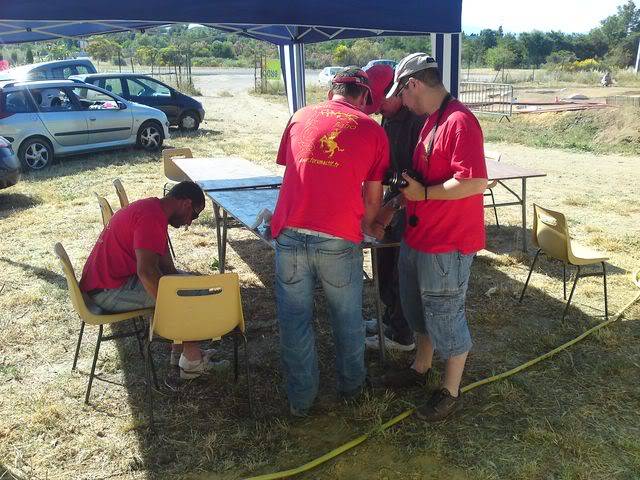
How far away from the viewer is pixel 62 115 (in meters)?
9.92

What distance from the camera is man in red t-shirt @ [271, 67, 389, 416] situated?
2.56 m

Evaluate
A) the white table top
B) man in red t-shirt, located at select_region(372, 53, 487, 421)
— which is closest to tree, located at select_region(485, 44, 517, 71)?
the white table top

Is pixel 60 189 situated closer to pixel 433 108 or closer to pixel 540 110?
pixel 433 108

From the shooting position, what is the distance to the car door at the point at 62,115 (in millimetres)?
9695

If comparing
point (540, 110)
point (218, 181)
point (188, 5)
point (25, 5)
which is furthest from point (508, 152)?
point (25, 5)

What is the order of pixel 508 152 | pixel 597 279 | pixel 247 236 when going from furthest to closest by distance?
pixel 508 152, pixel 247 236, pixel 597 279

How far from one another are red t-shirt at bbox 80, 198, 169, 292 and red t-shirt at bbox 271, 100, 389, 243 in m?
0.75

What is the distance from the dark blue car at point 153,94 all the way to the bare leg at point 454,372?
11.5 meters

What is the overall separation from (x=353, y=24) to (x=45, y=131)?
729 cm

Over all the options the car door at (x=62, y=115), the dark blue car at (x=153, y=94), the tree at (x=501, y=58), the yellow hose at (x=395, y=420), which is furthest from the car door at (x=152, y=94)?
the tree at (x=501, y=58)

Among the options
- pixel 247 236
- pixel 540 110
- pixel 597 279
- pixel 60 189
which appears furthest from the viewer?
pixel 540 110

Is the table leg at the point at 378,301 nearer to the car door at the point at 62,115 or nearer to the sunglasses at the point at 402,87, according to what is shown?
the sunglasses at the point at 402,87

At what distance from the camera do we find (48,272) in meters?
5.25

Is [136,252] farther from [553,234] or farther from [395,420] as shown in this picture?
[553,234]
